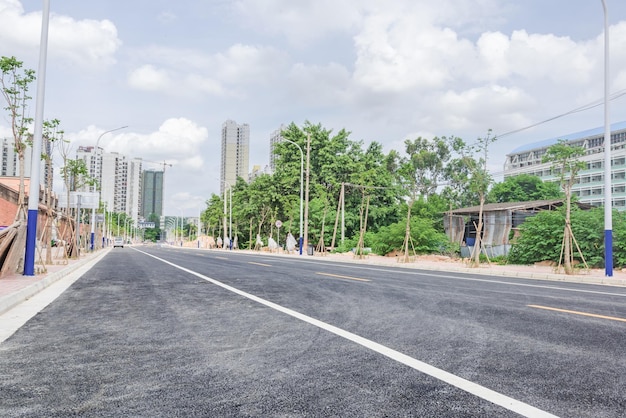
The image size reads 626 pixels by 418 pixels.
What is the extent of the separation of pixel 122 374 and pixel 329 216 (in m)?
41.9

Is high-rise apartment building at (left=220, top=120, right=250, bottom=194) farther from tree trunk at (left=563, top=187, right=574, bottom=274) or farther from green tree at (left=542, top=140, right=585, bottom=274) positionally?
tree trunk at (left=563, top=187, right=574, bottom=274)

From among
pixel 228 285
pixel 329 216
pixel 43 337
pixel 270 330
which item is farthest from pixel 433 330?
pixel 329 216

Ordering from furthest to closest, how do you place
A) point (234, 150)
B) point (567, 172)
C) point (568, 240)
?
point (234, 150)
point (567, 172)
point (568, 240)

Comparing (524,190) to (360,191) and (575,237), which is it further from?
(575,237)

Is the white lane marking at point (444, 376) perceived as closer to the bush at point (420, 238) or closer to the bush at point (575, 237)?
the bush at point (575, 237)

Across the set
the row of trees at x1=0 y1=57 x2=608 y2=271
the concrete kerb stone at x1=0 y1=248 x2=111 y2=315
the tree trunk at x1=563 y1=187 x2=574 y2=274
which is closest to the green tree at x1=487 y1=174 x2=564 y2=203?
the row of trees at x1=0 y1=57 x2=608 y2=271

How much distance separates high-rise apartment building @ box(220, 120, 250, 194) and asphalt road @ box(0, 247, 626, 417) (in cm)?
12170

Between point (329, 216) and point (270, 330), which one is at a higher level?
point (329, 216)

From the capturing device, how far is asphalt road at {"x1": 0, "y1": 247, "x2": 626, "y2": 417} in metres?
3.08

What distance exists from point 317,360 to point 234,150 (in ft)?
418

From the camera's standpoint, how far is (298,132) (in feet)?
181

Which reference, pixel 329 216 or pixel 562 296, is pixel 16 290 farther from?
pixel 329 216

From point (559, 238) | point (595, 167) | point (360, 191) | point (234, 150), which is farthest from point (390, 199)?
point (234, 150)

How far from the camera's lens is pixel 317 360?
13.6ft
